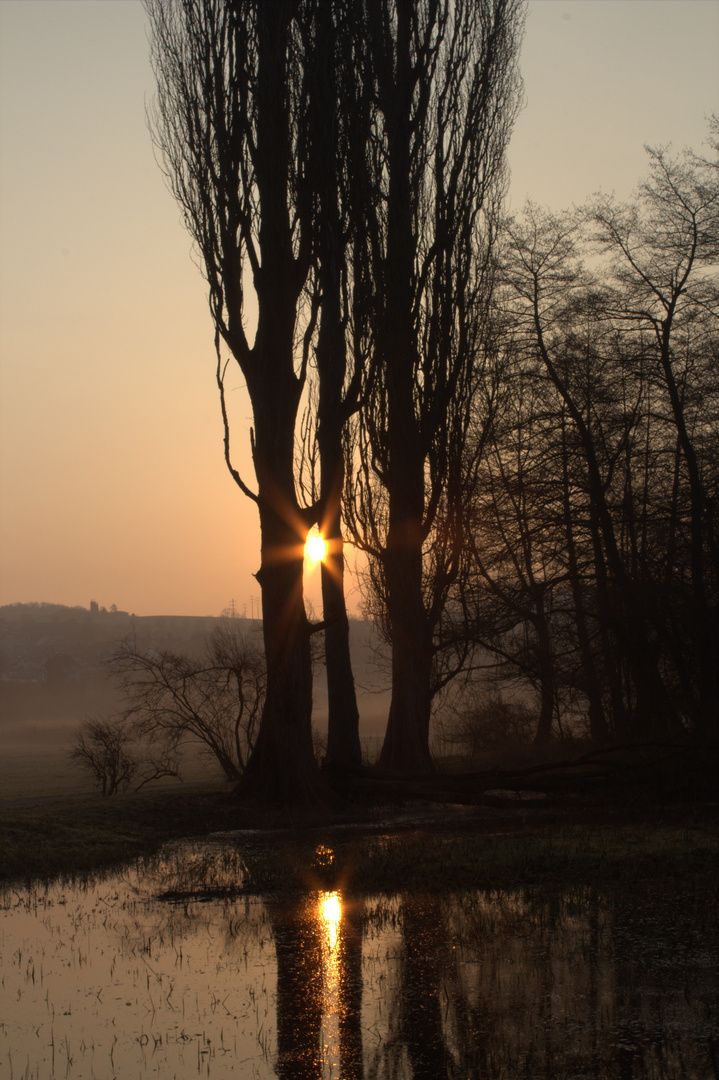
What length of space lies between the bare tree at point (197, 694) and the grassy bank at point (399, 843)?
7.37 m

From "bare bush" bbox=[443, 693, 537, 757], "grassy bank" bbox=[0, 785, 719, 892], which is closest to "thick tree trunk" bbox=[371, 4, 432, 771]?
"grassy bank" bbox=[0, 785, 719, 892]

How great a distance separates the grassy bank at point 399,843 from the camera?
8.07m

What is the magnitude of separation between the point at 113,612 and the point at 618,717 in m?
143

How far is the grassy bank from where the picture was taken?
807cm

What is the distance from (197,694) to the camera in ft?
72.4

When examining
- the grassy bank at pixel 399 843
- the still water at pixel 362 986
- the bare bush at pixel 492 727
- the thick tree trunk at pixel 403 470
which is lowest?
the still water at pixel 362 986

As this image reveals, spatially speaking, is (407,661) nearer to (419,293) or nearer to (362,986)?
(419,293)

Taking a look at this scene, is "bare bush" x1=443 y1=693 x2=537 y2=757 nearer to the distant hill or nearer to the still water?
the still water

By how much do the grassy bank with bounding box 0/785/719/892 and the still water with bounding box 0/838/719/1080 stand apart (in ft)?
2.26

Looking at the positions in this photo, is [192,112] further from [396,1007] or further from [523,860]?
[396,1007]

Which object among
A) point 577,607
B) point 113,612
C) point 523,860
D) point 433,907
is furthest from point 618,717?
point 113,612

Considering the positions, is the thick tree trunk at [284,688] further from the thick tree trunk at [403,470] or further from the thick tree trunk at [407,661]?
the thick tree trunk at [403,470]

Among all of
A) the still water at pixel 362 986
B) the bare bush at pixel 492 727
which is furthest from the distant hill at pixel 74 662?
the still water at pixel 362 986

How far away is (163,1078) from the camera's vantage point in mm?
4078
